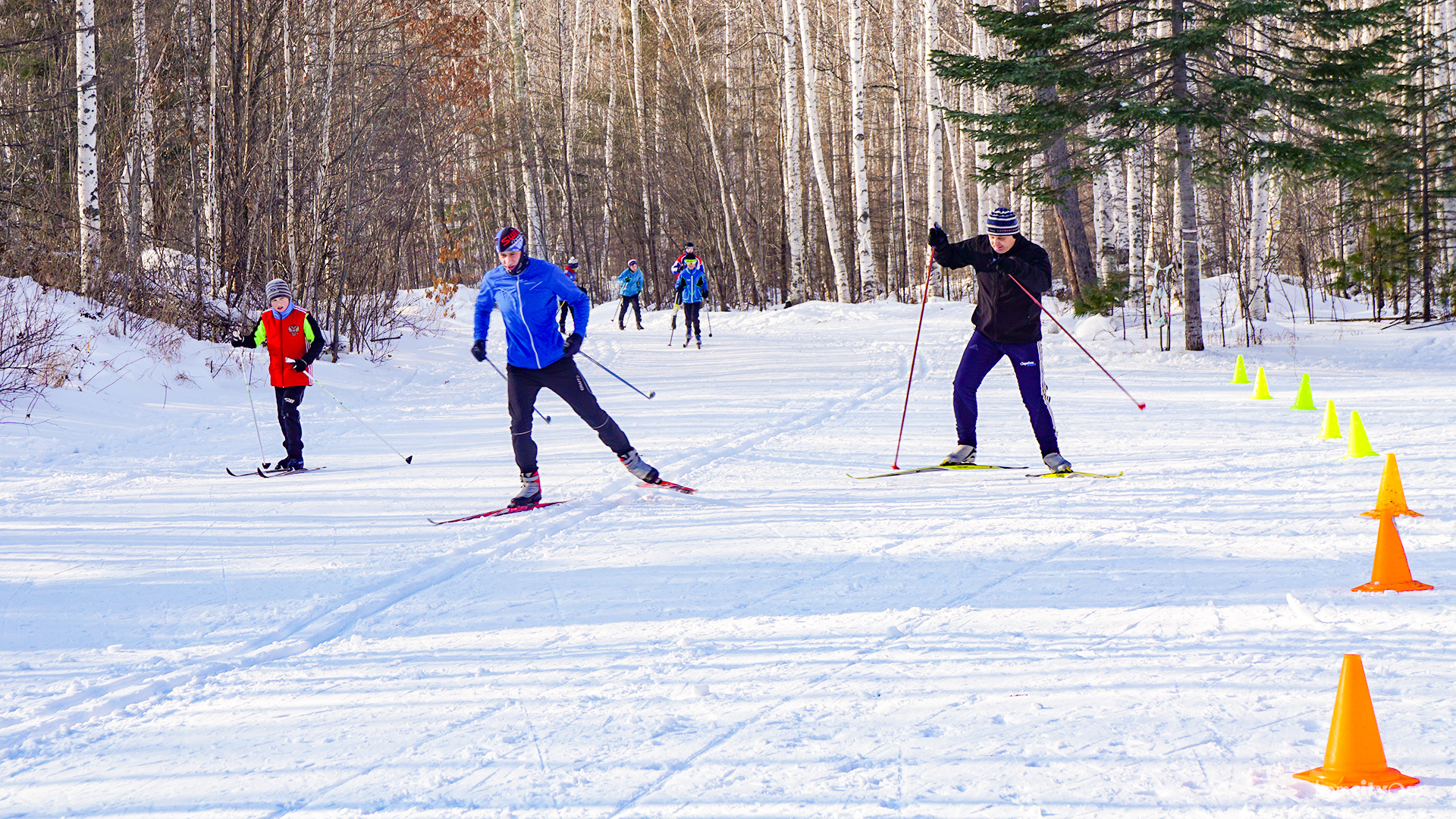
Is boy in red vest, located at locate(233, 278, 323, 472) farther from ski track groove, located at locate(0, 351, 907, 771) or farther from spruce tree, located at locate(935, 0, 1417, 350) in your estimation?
spruce tree, located at locate(935, 0, 1417, 350)

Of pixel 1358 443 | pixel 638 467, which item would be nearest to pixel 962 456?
pixel 638 467

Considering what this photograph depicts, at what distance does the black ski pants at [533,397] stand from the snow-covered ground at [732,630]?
488 mm

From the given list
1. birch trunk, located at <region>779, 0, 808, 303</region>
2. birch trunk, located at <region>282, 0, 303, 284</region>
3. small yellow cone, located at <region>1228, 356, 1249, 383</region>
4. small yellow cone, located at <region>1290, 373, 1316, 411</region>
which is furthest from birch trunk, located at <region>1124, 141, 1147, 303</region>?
birch trunk, located at <region>282, 0, 303, 284</region>

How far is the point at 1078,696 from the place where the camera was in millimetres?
3764

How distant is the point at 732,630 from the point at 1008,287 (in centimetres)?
432

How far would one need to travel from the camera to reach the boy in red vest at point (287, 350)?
9.76m

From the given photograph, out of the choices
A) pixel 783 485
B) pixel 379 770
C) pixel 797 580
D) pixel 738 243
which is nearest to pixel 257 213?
pixel 783 485

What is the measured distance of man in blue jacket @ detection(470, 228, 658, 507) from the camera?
297 inches

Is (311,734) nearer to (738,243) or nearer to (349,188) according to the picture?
(349,188)

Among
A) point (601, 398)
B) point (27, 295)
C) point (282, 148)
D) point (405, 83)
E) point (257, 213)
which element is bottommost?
Result: point (601, 398)

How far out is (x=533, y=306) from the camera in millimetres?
7566

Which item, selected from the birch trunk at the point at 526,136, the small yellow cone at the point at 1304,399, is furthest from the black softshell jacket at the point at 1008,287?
the birch trunk at the point at 526,136

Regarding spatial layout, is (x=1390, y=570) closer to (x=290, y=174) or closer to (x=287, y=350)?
(x=287, y=350)

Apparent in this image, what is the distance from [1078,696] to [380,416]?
1100 centimetres
